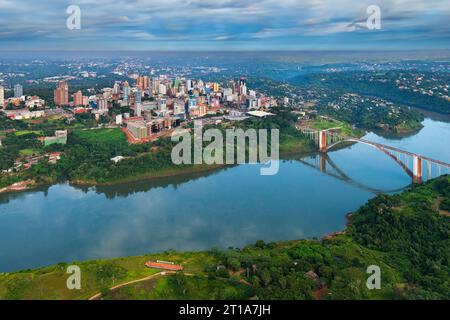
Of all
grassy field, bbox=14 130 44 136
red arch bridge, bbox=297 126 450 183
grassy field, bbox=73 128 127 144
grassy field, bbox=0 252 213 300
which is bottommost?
grassy field, bbox=0 252 213 300

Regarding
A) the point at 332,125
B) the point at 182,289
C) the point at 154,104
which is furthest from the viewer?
the point at 154,104

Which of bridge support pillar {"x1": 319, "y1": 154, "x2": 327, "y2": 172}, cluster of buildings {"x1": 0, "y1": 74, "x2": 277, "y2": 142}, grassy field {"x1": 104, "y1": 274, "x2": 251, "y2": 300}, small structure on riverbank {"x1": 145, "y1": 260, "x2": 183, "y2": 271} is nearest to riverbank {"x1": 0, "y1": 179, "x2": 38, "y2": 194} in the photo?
cluster of buildings {"x1": 0, "y1": 74, "x2": 277, "y2": 142}

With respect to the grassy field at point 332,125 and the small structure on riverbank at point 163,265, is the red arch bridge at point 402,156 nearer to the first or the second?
the grassy field at point 332,125

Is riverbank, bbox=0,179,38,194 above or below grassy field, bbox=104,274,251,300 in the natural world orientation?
above

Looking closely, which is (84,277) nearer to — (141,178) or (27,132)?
(141,178)

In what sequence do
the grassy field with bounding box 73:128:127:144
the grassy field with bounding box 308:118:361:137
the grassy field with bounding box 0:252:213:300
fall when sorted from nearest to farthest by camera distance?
the grassy field with bounding box 0:252:213:300
the grassy field with bounding box 73:128:127:144
the grassy field with bounding box 308:118:361:137

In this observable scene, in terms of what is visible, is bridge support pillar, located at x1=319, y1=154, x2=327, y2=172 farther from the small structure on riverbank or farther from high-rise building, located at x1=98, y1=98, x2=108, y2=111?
high-rise building, located at x1=98, y1=98, x2=108, y2=111

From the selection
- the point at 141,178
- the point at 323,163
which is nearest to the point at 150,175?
the point at 141,178
